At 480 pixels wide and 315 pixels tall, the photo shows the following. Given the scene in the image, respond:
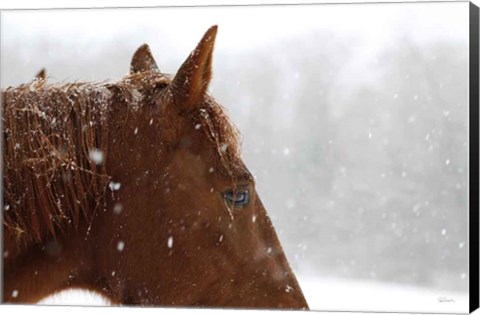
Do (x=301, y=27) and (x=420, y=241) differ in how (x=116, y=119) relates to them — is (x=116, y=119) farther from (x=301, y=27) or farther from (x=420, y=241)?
(x=420, y=241)

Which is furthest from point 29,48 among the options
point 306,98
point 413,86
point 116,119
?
point 306,98

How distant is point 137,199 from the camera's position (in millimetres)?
1819

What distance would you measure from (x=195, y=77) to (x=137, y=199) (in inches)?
14.0

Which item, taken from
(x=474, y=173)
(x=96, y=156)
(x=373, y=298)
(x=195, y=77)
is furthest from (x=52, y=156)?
(x=373, y=298)

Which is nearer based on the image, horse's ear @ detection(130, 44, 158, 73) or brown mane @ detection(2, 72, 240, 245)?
brown mane @ detection(2, 72, 240, 245)

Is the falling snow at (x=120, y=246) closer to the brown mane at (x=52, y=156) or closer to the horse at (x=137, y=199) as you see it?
the horse at (x=137, y=199)

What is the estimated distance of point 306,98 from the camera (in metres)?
5.09

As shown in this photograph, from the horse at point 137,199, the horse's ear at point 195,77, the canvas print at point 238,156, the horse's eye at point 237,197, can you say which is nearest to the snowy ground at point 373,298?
the canvas print at point 238,156

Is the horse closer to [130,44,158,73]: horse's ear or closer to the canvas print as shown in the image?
the canvas print

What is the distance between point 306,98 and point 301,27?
5.92ft

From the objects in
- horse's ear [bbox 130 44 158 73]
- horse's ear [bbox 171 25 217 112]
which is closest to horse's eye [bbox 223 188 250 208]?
horse's ear [bbox 171 25 217 112]

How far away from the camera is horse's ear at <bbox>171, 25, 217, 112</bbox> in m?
1.76

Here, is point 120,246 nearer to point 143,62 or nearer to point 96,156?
point 96,156

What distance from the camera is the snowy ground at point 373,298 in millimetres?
2743
